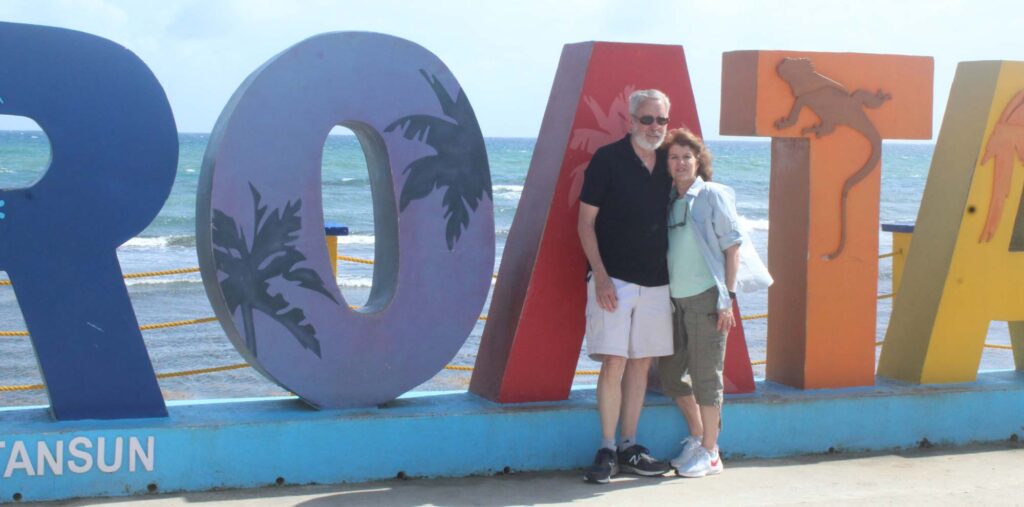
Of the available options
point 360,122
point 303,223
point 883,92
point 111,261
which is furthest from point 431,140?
point 883,92

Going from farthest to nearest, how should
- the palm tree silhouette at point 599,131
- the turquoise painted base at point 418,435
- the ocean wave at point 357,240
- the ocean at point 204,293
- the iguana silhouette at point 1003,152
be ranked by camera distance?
the ocean wave at point 357,240, the ocean at point 204,293, the iguana silhouette at point 1003,152, the palm tree silhouette at point 599,131, the turquoise painted base at point 418,435

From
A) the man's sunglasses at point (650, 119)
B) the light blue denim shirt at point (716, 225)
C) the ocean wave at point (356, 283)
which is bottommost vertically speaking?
the ocean wave at point (356, 283)

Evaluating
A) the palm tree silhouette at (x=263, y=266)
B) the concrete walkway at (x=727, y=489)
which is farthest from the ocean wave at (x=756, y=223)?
the palm tree silhouette at (x=263, y=266)

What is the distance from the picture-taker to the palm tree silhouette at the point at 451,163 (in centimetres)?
550

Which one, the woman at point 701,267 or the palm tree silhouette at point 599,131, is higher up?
the palm tree silhouette at point 599,131

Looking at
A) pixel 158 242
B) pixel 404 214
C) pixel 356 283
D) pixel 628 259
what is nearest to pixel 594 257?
pixel 628 259

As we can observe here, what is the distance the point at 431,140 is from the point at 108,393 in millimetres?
1702

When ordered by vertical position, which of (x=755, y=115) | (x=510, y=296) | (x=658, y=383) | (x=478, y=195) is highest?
(x=755, y=115)

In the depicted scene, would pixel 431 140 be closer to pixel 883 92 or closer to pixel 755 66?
pixel 755 66

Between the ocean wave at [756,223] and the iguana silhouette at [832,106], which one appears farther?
the ocean wave at [756,223]

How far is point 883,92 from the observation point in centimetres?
623

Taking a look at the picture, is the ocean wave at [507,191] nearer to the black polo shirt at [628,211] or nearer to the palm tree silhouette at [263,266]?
the black polo shirt at [628,211]

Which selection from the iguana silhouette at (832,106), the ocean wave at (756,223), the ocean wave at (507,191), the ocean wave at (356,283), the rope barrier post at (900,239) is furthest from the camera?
the ocean wave at (507,191)

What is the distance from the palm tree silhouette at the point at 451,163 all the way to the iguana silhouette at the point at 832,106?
146 centimetres
